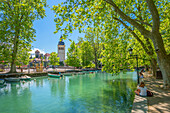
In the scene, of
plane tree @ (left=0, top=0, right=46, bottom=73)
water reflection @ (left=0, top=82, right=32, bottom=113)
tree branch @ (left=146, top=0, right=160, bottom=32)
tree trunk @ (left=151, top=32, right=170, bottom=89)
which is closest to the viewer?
tree branch @ (left=146, top=0, right=160, bottom=32)

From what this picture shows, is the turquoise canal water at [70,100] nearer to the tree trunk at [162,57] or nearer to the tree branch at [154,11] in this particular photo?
the tree trunk at [162,57]

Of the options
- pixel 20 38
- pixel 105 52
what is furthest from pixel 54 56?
pixel 105 52

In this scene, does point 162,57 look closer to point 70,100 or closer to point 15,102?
point 70,100

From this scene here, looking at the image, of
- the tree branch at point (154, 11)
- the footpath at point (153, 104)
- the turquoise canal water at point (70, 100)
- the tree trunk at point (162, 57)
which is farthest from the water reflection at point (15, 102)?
the tree branch at point (154, 11)

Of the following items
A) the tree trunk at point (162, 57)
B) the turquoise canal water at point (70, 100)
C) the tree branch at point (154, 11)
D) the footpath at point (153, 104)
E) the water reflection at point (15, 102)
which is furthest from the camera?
the water reflection at point (15, 102)

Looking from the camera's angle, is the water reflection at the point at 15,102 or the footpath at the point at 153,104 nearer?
the footpath at the point at 153,104

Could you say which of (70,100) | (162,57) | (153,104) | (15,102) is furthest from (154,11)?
(15,102)

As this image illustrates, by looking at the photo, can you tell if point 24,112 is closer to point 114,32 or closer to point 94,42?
point 114,32

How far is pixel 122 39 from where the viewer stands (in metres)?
16.1

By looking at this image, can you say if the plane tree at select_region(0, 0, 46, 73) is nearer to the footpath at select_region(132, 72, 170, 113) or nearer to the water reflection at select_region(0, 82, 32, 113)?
the water reflection at select_region(0, 82, 32, 113)

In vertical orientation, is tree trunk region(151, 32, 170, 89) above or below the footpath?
above

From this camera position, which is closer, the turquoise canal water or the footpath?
the footpath

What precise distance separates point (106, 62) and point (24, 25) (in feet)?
75.3

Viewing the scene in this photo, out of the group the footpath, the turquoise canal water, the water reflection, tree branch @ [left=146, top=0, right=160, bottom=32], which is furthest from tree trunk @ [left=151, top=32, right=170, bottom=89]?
the water reflection
